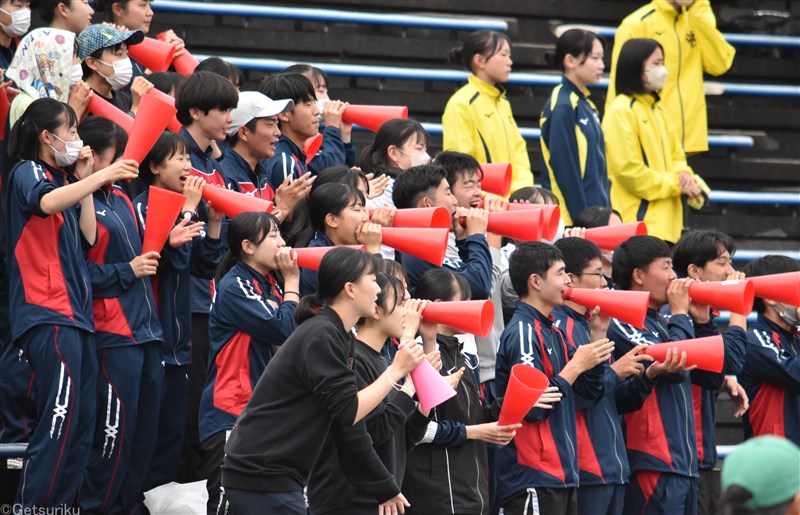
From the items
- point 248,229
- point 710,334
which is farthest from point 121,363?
point 710,334

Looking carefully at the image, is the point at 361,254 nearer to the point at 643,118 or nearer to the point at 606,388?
the point at 606,388

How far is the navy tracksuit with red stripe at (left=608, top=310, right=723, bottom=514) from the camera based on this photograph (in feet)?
21.2

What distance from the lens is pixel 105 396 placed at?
5.89 meters

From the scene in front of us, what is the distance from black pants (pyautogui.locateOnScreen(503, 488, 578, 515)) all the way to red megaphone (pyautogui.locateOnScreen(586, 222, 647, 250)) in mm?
1584

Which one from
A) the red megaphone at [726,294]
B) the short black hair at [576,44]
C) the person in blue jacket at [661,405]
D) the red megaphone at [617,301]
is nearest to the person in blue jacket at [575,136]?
the short black hair at [576,44]

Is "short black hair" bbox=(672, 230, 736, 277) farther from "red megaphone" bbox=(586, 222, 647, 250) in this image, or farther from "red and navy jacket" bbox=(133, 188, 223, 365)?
"red and navy jacket" bbox=(133, 188, 223, 365)

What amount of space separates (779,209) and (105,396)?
21.7 ft

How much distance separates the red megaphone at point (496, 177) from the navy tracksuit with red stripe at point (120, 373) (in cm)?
213

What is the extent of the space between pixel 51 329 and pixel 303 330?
1.38m

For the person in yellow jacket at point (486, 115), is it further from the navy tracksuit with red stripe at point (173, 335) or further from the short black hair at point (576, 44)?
the navy tracksuit with red stripe at point (173, 335)

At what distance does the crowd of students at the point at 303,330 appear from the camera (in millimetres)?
5020

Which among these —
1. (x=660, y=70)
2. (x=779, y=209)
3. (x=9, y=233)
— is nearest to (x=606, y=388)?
(x=9, y=233)

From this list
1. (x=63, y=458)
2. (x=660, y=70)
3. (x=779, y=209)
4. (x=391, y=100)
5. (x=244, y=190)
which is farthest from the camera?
(x=779, y=209)

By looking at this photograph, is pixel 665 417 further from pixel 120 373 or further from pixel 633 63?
pixel 633 63
